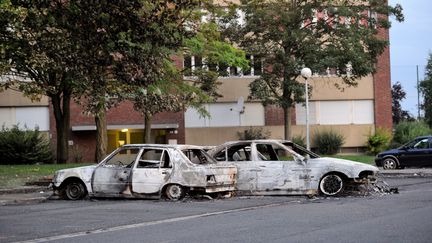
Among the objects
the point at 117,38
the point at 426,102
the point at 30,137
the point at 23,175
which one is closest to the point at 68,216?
the point at 117,38

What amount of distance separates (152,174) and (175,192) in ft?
2.42

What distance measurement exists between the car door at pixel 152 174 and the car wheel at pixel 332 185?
3.88m

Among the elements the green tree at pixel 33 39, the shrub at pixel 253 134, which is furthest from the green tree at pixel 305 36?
the green tree at pixel 33 39

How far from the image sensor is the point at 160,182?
15539mm

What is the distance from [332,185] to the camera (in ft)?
51.9

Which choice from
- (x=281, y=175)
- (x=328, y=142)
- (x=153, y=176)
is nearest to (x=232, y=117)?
(x=328, y=142)

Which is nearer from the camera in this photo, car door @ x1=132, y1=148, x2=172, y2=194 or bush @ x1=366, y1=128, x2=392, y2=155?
car door @ x1=132, y1=148, x2=172, y2=194

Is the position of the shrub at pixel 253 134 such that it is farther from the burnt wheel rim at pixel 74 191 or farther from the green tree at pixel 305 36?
the burnt wheel rim at pixel 74 191

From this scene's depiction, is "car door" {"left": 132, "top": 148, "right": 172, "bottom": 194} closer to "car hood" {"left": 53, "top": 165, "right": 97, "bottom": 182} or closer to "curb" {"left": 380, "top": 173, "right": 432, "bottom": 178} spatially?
"car hood" {"left": 53, "top": 165, "right": 97, "bottom": 182}

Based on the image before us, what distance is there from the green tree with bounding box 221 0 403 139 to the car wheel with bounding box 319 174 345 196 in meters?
17.8

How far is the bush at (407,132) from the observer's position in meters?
43.7

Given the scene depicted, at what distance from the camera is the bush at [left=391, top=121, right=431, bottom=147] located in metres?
43.7

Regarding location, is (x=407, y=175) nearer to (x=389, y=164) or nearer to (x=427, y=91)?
(x=389, y=164)

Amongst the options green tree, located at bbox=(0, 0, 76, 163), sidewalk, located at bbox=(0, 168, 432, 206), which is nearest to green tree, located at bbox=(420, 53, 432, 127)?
green tree, located at bbox=(0, 0, 76, 163)
